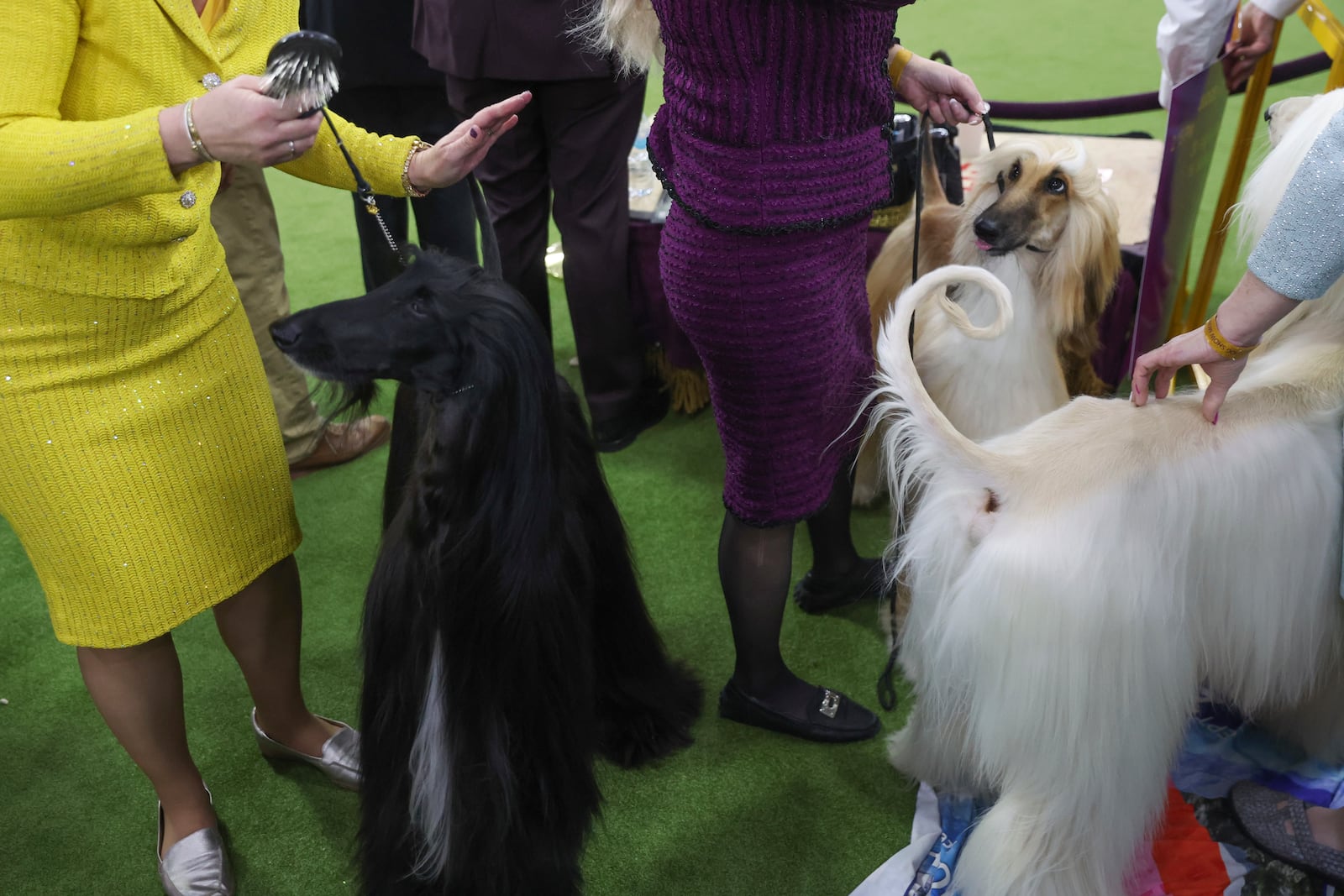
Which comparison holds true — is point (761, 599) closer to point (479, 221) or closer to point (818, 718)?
point (818, 718)

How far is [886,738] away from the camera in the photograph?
1.65 metres

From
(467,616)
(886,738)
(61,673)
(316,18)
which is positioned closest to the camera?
(467,616)

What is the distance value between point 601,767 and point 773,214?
0.90 m

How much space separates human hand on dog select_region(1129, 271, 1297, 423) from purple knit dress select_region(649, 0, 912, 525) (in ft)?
1.23

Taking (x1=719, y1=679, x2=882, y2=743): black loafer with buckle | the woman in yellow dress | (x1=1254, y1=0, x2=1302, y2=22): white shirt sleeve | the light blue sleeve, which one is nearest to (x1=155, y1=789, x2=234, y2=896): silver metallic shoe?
the woman in yellow dress

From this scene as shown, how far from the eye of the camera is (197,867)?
1431 millimetres

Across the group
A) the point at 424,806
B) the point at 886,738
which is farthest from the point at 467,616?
the point at 886,738

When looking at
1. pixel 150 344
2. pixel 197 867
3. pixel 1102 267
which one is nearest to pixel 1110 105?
pixel 1102 267

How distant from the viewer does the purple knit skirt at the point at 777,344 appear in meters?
1.25

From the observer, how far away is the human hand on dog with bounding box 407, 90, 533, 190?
3.83 ft

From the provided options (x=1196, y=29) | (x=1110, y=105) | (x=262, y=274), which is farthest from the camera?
(x=1110, y=105)

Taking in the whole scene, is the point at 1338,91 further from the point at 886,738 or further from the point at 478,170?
the point at 478,170

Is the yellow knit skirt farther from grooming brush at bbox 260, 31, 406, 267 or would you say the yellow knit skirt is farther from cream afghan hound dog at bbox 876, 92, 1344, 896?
cream afghan hound dog at bbox 876, 92, 1344, 896

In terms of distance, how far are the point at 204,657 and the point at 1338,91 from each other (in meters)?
1.93
